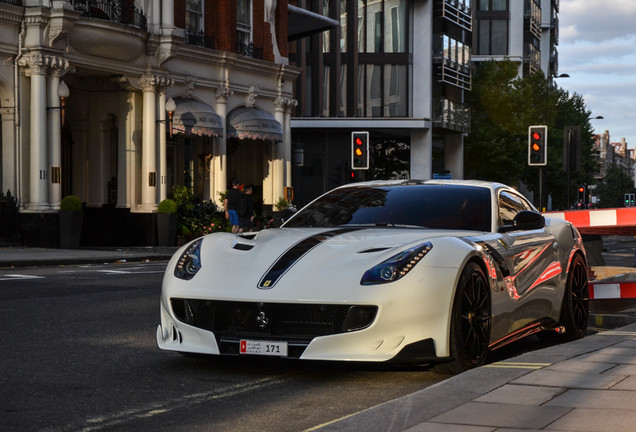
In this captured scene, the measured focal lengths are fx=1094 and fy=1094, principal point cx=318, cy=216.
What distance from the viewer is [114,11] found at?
2988 centimetres

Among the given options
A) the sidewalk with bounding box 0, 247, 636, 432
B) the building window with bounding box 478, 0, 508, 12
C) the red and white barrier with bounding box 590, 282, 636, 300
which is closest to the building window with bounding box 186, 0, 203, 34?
the red and white barrier with bounding box 590, 282, 636, 300

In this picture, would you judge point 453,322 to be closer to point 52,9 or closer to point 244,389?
point 244,389

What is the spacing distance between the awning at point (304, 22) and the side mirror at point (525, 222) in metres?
34.6

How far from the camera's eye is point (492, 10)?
89.9 metres

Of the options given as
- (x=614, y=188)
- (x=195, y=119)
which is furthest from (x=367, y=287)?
(x=614, y=188)

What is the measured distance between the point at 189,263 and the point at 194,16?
27.8m

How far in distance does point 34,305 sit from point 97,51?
1808 cm

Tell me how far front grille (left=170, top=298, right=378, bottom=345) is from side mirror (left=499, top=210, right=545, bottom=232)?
6.25ft

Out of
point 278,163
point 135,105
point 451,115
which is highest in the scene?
point 451,115

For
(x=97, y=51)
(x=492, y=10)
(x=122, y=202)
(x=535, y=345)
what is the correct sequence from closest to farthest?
(x=535, y=345)
(x=97, y=51)
(x=122, y=202)
(x=492, y=10)

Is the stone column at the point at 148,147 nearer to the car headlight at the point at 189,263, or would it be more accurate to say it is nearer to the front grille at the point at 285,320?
the car headlight at the point at 189,263

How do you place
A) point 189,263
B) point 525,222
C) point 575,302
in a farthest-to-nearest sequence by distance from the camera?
point 575,302
point 525,222
point 189,263

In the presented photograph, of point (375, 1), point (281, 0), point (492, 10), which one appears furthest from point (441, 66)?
point (492, 10)

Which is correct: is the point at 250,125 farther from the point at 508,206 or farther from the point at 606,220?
the point at 508,206
